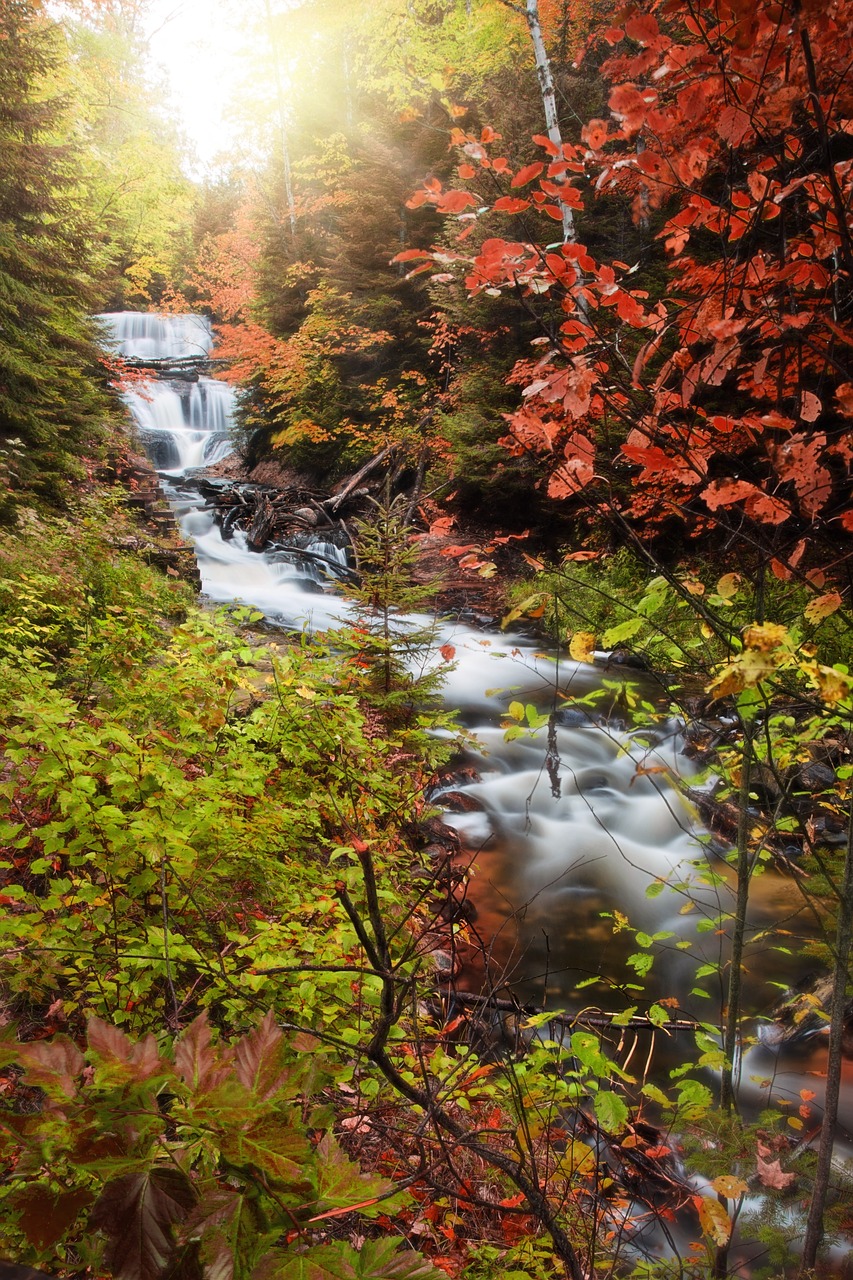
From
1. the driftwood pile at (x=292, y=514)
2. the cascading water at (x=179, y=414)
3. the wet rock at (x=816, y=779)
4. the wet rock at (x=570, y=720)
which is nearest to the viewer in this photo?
the wet rock at (x=816, y=779)

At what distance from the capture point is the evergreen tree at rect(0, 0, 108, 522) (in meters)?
7.38

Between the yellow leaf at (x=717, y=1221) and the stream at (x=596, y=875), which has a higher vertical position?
the yellow leaf at (x=717, y=1221)

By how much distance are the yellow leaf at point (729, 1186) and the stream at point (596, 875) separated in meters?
0.51

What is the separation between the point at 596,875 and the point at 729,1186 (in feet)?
12.1

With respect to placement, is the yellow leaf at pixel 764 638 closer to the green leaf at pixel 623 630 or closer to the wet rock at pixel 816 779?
the green leaf at pixel 623 630

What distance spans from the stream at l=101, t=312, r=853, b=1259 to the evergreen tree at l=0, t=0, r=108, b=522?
3.20m

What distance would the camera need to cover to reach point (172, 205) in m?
21.6

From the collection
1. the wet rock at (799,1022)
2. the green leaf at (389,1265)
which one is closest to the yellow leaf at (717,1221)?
the green leaf at (389,1265)

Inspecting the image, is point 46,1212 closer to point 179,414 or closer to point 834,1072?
point 834,1072

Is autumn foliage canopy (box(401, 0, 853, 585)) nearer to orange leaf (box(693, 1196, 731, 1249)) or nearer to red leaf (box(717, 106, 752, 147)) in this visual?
red leaf (box(717, 106, 752, 147))

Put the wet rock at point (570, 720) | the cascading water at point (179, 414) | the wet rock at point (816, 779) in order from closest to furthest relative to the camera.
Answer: the wet rock at point (816, 779)
the wet rock at point (570, 720)
the cascading water at point (179, 414)

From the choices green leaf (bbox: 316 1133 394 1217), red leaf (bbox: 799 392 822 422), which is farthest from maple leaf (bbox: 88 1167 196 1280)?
red leaf (bbox: 799 392 822 422)

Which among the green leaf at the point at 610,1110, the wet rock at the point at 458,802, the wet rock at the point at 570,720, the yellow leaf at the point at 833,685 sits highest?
the yellow leaf at the point at 833,685

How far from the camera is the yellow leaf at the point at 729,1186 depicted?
5.46 ft
